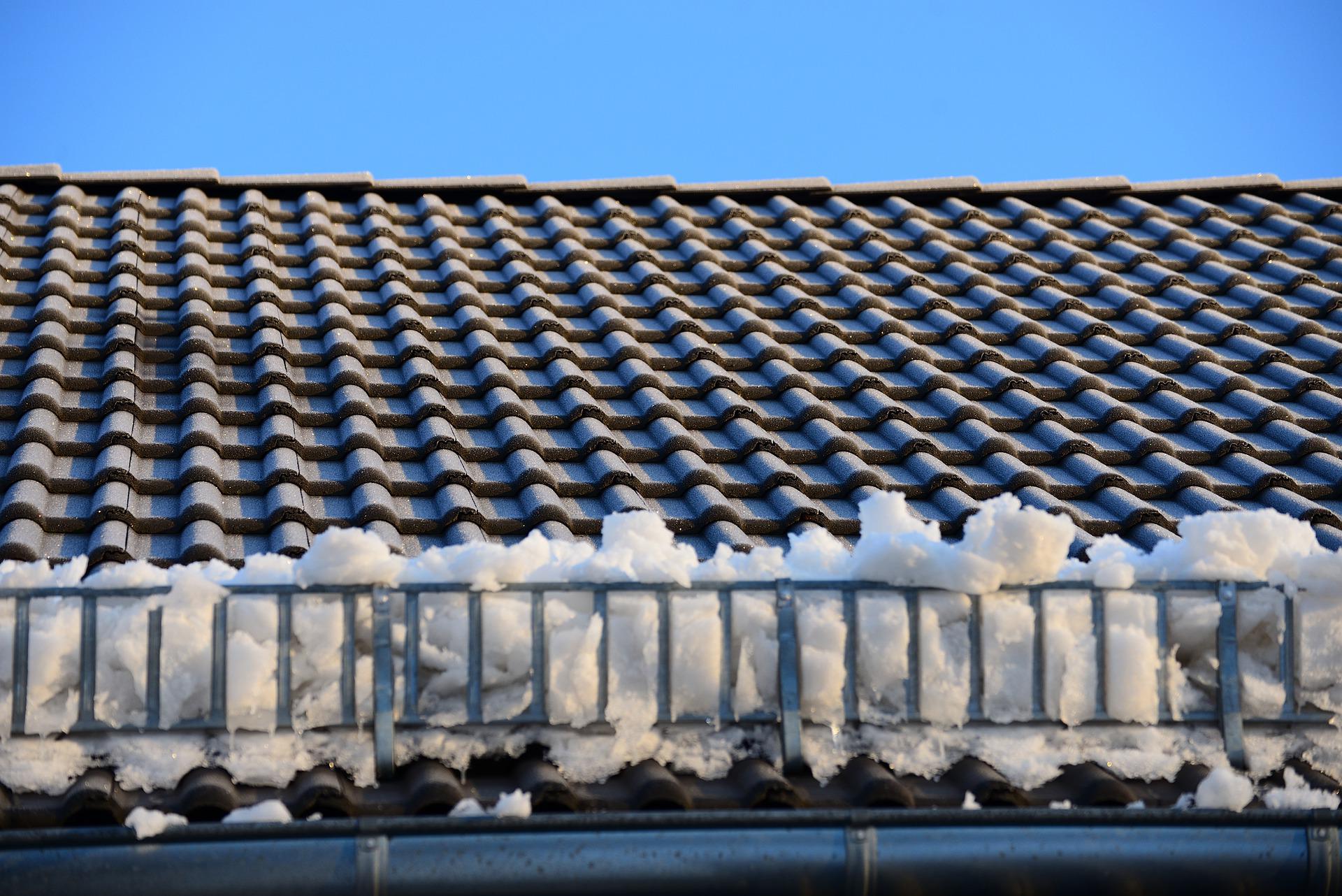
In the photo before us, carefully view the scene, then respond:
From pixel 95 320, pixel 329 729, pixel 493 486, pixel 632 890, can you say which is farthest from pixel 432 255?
pixel 632 890

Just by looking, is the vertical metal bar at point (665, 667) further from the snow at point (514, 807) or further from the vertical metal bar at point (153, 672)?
the vertical metal bar at point (153, 672)

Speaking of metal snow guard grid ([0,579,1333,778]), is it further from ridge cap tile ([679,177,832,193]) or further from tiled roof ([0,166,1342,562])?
ridge cap tile ([679,177,832,193])

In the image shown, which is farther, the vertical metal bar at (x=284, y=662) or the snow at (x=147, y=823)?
the vertical metal bar at (x=284, y=662)

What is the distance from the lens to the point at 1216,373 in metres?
6.24

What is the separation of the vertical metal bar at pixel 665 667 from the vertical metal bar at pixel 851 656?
40 centimetres

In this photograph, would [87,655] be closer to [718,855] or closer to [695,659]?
[695,659]

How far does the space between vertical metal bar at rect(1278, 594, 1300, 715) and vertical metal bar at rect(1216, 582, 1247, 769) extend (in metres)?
0.10

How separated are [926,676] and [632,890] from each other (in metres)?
0.86

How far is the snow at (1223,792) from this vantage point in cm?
319

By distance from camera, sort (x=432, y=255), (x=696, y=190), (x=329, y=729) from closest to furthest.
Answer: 1. (x=329, y=729)
2. (x=432, y=255)
3. (x=696, y=190)

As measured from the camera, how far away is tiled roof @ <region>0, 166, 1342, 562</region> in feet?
16.2

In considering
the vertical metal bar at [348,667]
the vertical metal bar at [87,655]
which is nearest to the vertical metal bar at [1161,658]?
the vertical metal bar at [348,667]

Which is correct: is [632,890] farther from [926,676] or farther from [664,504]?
[664,504]

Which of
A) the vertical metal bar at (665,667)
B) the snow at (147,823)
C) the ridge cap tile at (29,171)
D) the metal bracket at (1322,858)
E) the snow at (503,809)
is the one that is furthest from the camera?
the ridge cap tile at (29,171)
